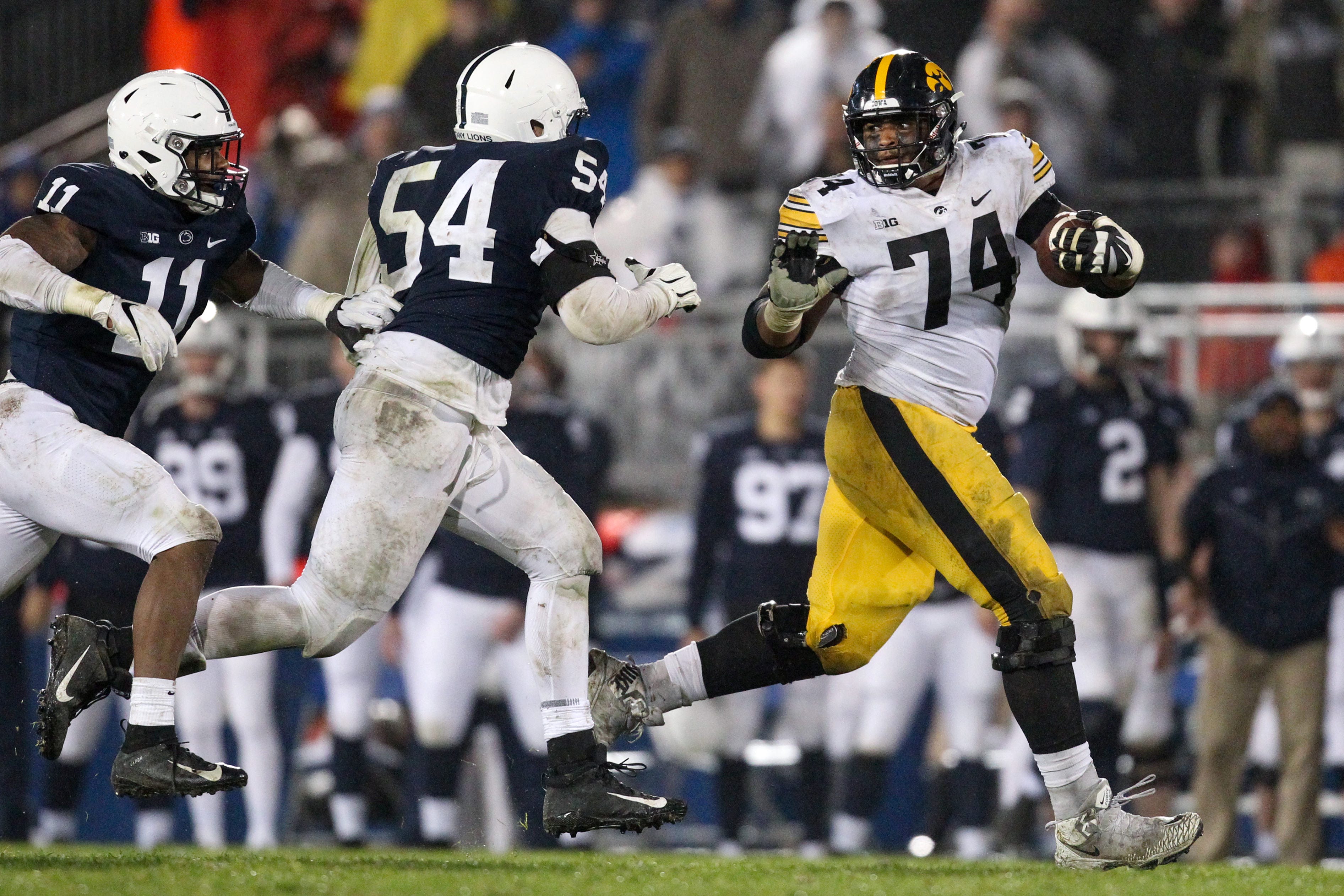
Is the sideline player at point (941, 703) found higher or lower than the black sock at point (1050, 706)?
lower

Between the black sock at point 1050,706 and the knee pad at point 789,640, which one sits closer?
the black sock at point 1050,706

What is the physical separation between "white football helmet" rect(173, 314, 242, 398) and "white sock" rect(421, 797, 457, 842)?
1971 mm

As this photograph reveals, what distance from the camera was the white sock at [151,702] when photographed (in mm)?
4410

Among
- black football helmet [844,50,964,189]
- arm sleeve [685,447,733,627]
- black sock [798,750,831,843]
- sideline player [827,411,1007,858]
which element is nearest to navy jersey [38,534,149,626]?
arm sleeve [685,447,733,627]

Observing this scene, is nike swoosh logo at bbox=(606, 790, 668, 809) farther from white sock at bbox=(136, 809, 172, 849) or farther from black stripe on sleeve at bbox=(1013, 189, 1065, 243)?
white sock at bbox=(136, 809, 172, 849)

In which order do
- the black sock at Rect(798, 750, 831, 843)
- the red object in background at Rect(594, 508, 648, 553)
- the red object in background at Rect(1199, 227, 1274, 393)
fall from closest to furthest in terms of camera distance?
the black sock at Rect(798, 750, 831, 843) → the red object in background at Rect(1199, 227, 1274, 393) → the red object in background at Rect(594, 508, 648, 553)

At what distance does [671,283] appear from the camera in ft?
A: 15.6

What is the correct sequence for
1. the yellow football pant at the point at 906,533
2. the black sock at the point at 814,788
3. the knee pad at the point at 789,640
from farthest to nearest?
the black sock at the point at 814,788
the knee pad at the point at 789,640
the yellow football pant at the point at 906,533

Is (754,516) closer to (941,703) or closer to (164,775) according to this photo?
(941,703)

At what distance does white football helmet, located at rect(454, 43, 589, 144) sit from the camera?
15.7ft

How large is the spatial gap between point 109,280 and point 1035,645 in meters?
2.40

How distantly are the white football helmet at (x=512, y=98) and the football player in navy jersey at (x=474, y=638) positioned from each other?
9.03 ft

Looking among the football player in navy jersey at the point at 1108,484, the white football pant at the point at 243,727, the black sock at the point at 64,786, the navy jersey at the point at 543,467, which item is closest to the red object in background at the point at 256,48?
the navy jersey at the point at 543,467

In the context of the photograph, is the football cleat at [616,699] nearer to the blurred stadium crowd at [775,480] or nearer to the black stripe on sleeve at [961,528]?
the black stripe on sleeve at [961,528]
